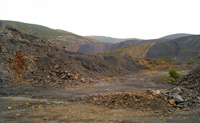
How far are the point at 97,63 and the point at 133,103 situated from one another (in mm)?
15678

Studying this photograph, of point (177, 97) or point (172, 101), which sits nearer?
point (172, 101)

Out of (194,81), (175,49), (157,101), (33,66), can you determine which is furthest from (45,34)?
(157,101)

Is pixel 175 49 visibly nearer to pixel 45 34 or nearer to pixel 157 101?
pixel 157 101

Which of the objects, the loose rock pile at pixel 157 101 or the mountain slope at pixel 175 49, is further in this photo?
the mountain slope at pixel 175 49

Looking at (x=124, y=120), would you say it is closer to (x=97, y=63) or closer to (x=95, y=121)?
(x=95, y=121)

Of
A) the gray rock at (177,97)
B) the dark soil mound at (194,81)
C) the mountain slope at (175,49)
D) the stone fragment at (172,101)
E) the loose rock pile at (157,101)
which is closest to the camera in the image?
the loose rock pile at (157,101)

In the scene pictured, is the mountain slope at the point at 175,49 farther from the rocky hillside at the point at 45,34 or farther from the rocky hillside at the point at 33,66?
the rocky hillside at the point at 45,34

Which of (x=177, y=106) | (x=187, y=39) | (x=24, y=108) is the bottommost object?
(x=24, y=108)

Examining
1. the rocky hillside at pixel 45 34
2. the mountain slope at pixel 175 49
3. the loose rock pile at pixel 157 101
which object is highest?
the rocky hillside at pixel 45 34

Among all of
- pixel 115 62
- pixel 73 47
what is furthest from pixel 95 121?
pixel 73 47

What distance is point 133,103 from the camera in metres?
7.20

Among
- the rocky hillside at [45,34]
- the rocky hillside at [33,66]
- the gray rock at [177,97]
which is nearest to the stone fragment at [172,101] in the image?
the gray rock at [177,97]

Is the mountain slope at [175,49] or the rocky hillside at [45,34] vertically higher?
the rocky hillside at [45,34]

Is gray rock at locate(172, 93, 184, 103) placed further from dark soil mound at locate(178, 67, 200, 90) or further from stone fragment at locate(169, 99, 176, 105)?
dark soil mound at locate(178, 67, 200, 90)
